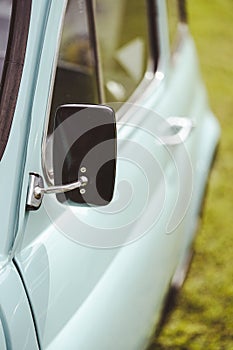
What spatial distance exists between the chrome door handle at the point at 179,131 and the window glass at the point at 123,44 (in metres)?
0.20


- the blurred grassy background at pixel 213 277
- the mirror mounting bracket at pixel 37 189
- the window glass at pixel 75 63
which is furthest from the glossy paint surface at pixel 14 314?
the blurred grassy background at pixel 213 277

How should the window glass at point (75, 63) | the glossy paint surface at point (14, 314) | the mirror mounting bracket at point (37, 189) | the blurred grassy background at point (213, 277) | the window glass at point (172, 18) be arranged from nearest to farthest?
the glossy paint surface at point (14, 314) → the mirror mounting bracket at point (37, 189) → the window glass at point (75, 63) → the window glass at point (172, 18) → the blurred grassy background at point (213, 277)

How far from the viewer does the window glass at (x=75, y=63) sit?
2064 mm

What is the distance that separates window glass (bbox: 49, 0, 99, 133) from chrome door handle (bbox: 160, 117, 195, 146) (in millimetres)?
374

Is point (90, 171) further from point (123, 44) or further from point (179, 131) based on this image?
point (123, 44)

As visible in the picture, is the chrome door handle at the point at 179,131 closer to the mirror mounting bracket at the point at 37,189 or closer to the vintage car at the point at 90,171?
the vintage car at the point at 90,171

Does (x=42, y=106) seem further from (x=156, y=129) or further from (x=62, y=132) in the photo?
(x=156, y=129)

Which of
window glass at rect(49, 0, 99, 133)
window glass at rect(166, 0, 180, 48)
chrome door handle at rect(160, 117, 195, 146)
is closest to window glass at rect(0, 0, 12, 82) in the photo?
window glass at rect(49, 0, 99, 133)

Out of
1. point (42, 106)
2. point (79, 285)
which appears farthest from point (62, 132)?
point (79, 285)

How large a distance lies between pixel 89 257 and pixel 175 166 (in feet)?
2.60

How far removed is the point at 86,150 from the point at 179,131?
1.00 meters

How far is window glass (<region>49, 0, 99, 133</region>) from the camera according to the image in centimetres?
206

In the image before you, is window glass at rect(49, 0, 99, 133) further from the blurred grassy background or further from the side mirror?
the blurred grassy background

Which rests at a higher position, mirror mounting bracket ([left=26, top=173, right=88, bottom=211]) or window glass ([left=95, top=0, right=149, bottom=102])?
mirror mounting bracket ([left=26, top=173, right=88, bottom=211])
